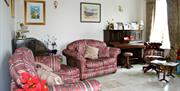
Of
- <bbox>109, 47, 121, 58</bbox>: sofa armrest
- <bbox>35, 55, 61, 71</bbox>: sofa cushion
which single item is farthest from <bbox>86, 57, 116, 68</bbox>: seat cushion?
<bbox>35, 55, 61, 71</bbox>: sofa cushion

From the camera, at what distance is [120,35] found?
6641 millimetres

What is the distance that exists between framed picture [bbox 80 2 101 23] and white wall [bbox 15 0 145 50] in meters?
0.11

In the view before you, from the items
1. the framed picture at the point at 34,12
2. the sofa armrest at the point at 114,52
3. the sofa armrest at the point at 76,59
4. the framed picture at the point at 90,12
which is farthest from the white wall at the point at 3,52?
the framed picture at the point at 90,12

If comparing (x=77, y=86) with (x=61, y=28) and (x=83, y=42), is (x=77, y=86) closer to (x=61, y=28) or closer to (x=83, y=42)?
(x=83, y=42)

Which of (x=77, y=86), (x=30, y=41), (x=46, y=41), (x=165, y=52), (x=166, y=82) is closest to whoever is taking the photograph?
(x=77, y=86)

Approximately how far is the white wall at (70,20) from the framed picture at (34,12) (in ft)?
0.35

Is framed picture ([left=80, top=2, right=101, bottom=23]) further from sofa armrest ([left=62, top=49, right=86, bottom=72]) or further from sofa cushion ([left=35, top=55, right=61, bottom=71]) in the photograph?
sofa cushion ([left=35, top=55, right=61, bottom=71])

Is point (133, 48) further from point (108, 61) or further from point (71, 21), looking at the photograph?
point (71, 21)

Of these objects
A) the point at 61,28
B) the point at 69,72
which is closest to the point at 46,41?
the point at 61,28

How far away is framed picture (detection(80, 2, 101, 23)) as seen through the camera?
623 centimetres

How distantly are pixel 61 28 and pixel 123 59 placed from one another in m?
2.25

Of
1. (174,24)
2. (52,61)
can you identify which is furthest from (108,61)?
(174,24)

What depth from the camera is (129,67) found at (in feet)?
20.4

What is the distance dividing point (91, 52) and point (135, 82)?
146cm
